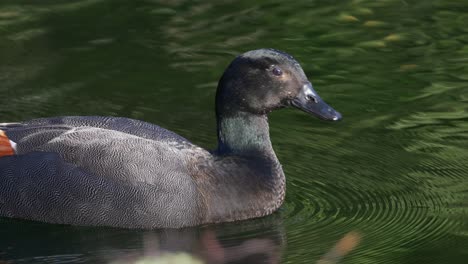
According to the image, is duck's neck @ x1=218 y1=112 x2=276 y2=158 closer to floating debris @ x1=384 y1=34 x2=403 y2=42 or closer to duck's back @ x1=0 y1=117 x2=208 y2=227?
duck's back @ x1=0 y1=117 x2=208 y2=227

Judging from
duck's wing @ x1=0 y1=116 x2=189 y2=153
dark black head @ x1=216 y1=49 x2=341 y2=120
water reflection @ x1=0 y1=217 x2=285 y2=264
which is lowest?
water reflection @ x1=0 y1=217 x2=285 y2=264

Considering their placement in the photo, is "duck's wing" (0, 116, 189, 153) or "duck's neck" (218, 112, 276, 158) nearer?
"duck's wing" (0, 116, 189, 153)

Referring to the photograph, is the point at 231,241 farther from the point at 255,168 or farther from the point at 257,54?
the point at 257,54

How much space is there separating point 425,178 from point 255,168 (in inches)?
52.2

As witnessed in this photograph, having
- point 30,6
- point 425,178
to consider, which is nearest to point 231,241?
point 425,178

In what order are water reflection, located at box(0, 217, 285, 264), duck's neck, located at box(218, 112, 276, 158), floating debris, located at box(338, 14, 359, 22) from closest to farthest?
water reflection, located at box(0, 217, 285, 264) < duck's neck, located at box(218, 112, 276, 158) < floating debris, located at box(338, 14, 359, 22)

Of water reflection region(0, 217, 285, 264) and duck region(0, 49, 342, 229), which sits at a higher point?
duck region(0, 49, 342, 229)

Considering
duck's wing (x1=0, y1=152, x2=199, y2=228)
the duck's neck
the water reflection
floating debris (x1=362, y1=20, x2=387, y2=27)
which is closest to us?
the water reflection

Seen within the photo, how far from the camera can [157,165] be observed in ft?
28.2

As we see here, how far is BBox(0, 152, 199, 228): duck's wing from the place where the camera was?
28.0 ft

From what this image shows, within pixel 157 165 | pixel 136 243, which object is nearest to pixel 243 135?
pixel 157 165

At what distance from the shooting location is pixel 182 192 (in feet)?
28.1

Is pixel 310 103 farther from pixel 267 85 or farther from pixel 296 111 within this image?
pixel 296 111

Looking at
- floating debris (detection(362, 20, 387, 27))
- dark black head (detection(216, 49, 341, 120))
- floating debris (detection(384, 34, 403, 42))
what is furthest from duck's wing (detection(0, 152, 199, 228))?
floating debris (detection(362, 20, 387, 27))
